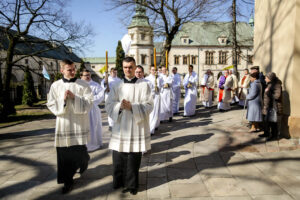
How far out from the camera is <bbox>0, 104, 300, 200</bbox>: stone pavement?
3.52 meters

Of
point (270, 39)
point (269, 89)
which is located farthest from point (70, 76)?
point (270, 39)

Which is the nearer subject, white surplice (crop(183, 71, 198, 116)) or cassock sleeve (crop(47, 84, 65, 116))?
cassock sleeve (crop(47, 84, 65, 116))

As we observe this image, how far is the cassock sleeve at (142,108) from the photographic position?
3.39 metres

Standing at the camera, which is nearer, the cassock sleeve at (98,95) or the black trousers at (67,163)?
the black trousers at (67,163)

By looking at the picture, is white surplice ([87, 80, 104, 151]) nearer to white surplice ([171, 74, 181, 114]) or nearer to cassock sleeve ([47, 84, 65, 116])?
cassock sleeve ([47, 84, 65, 116])

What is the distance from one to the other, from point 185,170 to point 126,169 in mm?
1307

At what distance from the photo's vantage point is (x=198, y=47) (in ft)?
176

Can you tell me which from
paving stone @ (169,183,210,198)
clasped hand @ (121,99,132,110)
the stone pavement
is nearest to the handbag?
the stone pavement

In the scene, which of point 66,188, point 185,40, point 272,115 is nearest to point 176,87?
point 272,115

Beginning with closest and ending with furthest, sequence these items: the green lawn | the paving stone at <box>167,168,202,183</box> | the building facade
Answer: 1. the paving stone at <box>167,168,202,183</box>
2. the building facade
3. the green lawn

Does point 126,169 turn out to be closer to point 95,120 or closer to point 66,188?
point 66,188

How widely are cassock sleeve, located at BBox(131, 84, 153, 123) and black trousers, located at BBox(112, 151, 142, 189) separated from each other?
0.57 m

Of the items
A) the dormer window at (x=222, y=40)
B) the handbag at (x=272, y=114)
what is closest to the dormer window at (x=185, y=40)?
the dormer window at (x=222, y=40)

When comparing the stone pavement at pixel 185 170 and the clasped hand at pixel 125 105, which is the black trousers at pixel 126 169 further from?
the clasped hand at pixel 125 105
